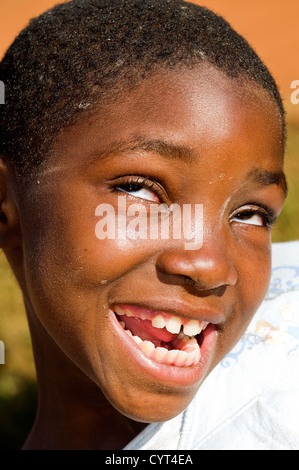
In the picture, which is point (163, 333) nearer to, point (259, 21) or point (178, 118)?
point (178, 118)

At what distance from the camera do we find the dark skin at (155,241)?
1.53 meters

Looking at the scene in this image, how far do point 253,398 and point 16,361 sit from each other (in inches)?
68.4

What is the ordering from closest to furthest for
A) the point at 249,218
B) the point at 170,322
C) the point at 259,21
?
1. the point at 170,322
2. the point at 249,218
3. the point at 259,21

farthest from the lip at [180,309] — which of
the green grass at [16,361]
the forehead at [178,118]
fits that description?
the green grass at [16,361]

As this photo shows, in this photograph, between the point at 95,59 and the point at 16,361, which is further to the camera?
the point at 16,361

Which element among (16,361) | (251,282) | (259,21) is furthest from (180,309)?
(259,21)

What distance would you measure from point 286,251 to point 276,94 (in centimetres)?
59

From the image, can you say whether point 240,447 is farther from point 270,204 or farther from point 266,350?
point 270,204

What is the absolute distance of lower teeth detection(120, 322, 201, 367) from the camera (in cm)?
163

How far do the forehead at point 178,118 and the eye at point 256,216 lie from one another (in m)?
0.17

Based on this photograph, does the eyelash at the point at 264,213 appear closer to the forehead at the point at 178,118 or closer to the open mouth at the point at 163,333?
the forehead at the point at 178,118

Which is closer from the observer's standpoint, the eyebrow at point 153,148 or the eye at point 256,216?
the eyebrow at point 153,148

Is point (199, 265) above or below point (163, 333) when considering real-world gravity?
above

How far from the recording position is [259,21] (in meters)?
9.44
